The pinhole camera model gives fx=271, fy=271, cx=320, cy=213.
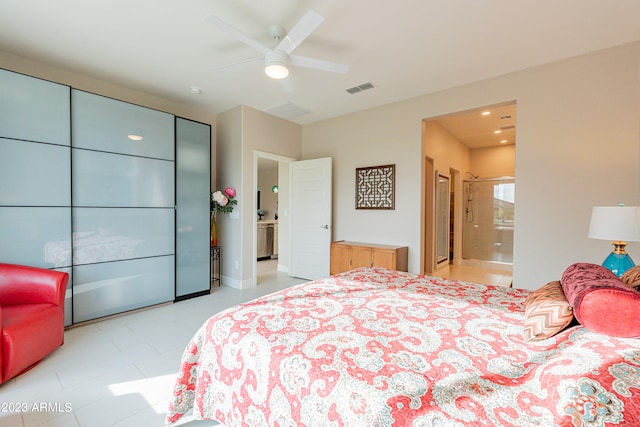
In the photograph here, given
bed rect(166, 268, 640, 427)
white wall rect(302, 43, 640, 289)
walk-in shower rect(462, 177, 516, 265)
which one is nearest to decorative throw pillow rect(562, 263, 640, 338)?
bed rect(166, 268, 640, 427)

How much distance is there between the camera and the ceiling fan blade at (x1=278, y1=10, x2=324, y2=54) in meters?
1.77

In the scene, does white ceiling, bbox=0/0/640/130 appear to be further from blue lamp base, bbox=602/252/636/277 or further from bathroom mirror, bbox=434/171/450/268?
bathroom mirror, bbox=434/171/450/268

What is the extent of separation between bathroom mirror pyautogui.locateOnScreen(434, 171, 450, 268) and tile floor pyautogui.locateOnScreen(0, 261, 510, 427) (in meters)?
4.26

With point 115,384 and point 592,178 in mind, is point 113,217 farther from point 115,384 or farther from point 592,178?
point 592,178

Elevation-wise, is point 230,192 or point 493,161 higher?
point 493,161

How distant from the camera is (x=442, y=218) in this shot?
5496 millimetres

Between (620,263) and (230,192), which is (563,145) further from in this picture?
(230,192)

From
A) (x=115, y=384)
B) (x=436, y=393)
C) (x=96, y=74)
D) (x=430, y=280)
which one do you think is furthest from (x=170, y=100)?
(x=436, y=393)

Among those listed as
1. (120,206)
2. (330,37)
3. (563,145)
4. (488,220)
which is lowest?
(488,220)

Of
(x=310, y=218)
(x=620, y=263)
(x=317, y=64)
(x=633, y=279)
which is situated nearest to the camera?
(x=633, y=279)

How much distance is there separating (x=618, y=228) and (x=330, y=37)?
269cm

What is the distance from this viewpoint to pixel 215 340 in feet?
4.12

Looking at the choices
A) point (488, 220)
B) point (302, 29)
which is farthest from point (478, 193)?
point (302, 29)

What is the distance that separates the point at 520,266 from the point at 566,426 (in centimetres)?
292
